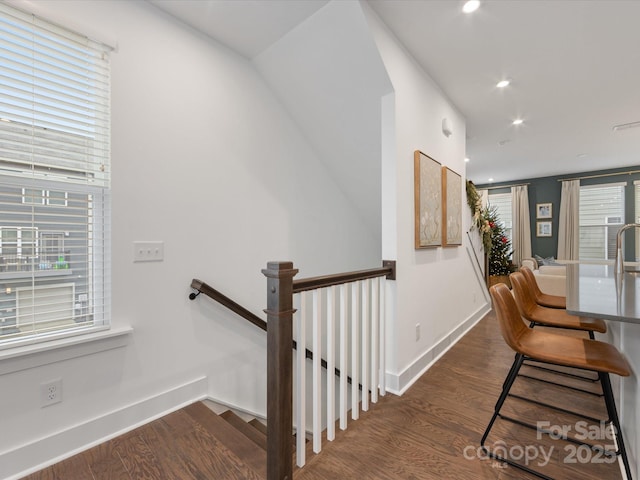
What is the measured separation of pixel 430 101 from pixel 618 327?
2229mm

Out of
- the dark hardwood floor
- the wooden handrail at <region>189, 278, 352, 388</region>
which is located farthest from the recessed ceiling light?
the dark hardwood floor

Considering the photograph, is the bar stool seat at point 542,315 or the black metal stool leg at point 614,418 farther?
the bar stool seat at point 542,315

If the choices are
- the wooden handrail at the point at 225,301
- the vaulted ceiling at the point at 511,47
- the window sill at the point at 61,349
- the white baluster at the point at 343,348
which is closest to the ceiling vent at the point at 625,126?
the vaulted ceiling at the point at 511,47

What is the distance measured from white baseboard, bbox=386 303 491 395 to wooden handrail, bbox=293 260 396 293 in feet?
2.46

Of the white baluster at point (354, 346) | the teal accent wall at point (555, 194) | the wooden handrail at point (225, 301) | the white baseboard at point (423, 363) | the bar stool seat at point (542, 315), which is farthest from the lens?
the teal accent wall at point (555, 194)

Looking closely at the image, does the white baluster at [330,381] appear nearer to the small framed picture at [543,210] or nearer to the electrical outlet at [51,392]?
the electrical outlet at [51,392]

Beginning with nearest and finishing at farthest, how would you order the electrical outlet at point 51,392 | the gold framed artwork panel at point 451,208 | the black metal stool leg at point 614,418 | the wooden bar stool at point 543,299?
the black metal stool leg at point 614,418 < the electrical outlet at point 51,392 < the wooden bar stool at point 543,299 < the gold framed artwork panel at point 451,208

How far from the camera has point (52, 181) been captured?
1633mm

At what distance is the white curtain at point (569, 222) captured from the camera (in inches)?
267

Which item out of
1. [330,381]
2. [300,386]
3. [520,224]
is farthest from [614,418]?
[520,224]

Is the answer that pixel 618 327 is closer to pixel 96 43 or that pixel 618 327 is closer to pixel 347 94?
pixel 347 94

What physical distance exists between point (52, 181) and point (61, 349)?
0.89m

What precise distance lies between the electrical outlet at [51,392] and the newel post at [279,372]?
1.16 meters

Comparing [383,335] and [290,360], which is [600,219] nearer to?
[383,335]
